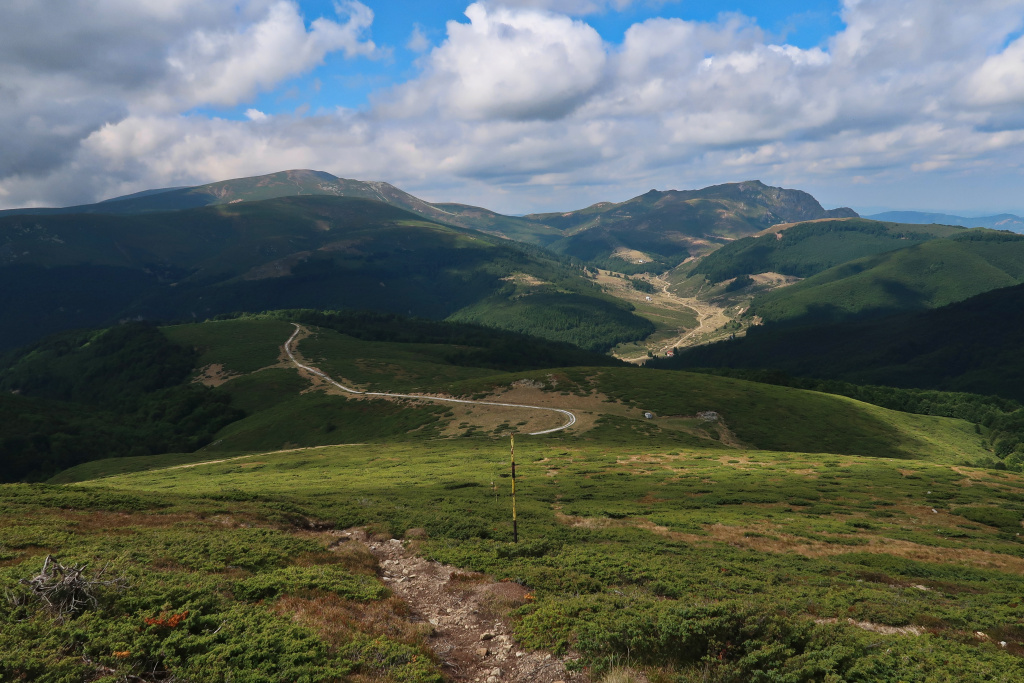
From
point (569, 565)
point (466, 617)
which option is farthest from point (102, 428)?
point (569, 565)

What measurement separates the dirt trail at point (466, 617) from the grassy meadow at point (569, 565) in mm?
621

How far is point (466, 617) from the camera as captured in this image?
762 inches

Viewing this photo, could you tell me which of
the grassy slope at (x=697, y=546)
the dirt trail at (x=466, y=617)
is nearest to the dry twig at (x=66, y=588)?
the grassy slope at (x=697, y=546)

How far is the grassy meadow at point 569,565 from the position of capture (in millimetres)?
14578

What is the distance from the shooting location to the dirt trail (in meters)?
15.6

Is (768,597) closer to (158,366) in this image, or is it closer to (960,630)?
(960,630)

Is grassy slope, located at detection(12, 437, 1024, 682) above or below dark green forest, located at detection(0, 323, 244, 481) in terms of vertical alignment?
above

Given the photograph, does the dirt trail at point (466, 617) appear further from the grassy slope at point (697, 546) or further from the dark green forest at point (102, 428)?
the dark green forest at point (102, 428)

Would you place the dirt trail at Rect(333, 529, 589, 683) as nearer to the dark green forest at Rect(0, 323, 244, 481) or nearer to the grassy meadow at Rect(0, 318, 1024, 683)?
the grassy meadow at Rect(0, 318, 1024, 683)

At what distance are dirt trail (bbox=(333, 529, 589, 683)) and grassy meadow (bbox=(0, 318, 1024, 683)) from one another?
0.62 meters

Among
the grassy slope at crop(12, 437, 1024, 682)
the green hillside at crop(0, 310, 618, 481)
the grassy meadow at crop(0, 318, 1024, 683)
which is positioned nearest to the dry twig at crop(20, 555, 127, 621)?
the grassy meadow at crop(0, 318, 1024, 683)

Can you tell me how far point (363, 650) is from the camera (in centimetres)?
1534

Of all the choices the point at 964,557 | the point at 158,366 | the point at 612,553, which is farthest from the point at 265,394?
the point at 964,557

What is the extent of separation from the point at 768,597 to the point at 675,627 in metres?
7.42
